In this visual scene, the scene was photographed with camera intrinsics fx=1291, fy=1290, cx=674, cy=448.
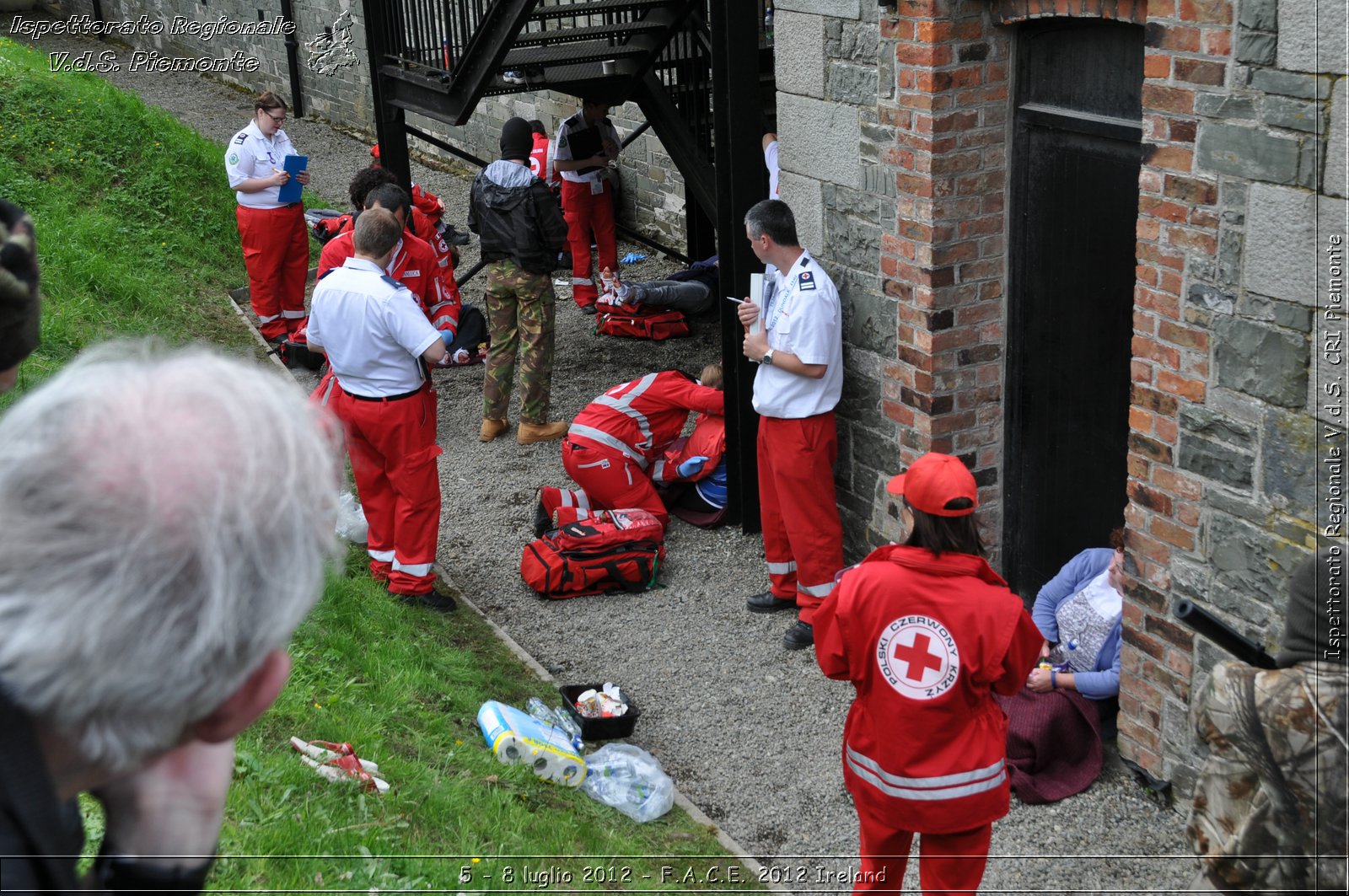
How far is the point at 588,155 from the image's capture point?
11.4m

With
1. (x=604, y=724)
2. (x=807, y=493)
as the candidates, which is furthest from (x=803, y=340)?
(x=604, y=724)

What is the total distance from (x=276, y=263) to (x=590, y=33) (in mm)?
3191

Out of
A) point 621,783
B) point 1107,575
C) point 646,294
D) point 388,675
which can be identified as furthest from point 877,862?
point 646,294

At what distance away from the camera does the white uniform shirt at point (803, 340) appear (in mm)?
6195

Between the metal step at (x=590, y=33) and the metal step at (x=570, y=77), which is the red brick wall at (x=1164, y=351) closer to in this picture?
the metal step at (x=570, y=77)

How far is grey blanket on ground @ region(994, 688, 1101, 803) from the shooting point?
519 centimetres

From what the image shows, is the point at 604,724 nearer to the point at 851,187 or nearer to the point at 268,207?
the point at 851,187

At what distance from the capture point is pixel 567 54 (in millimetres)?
9484

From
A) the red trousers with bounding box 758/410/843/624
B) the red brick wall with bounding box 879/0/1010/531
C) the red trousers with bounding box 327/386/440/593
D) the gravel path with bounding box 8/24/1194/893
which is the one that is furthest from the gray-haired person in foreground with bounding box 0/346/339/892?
the red trousers with bounding box 327/386/440/593

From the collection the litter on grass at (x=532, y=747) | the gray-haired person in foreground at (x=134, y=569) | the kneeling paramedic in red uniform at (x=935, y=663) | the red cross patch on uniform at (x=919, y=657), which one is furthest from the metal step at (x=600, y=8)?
the gray-haired person in foreground at (x=134, y=569)

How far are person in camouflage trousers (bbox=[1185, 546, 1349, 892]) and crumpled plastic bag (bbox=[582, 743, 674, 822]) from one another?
280cm

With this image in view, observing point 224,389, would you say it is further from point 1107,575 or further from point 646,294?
point 646,294

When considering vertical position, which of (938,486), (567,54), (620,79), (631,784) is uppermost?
(567,54)

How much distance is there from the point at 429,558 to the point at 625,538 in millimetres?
1095
